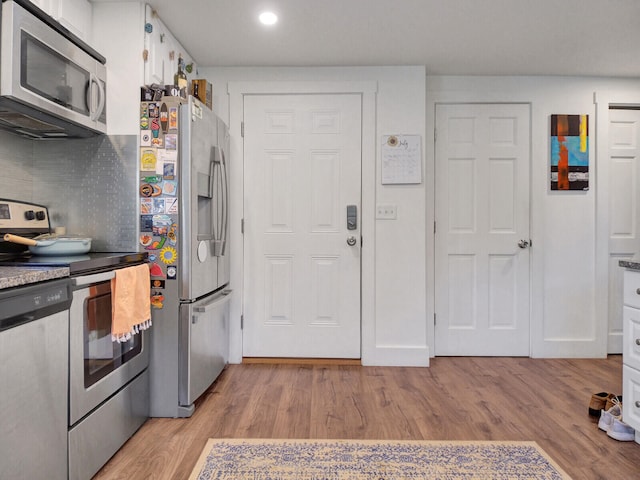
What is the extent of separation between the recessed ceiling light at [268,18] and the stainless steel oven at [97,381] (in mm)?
1656

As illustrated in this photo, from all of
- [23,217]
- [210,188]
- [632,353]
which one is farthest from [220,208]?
[632,353]

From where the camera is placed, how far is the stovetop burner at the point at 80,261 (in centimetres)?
154

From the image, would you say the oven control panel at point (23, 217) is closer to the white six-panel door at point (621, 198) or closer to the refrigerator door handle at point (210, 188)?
the refrigerator door handle at point (210, 188)

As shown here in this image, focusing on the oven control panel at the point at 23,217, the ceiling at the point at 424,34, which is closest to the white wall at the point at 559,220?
the ceiling at the point at 424,34

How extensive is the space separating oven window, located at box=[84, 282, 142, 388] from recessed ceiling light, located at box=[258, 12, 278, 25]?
67.2 inches

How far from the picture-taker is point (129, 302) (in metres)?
1.86

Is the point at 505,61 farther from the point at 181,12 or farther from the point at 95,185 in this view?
the point at 95,185

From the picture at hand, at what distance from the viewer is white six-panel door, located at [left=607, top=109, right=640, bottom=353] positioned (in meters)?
3.37

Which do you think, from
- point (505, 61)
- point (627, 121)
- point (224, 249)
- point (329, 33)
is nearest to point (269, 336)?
point (224, 249)

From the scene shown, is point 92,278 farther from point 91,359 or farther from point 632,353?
point 632,353

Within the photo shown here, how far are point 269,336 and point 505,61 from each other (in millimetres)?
2722

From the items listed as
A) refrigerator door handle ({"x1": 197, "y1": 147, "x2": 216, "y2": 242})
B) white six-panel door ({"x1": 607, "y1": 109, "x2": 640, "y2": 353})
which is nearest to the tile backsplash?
refrigerator door handle ({"x1": 197, "y1": 147, "x2": 216, "y2": 242})

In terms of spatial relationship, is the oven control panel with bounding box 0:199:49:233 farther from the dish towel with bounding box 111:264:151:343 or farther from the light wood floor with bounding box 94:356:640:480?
the light wood floor with bounding box 94:356:640:480

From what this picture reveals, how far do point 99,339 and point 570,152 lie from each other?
139 inches
